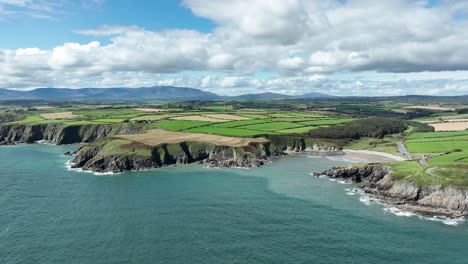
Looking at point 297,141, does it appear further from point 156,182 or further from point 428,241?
point 428,241

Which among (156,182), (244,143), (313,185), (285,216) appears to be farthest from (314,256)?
(244,143)

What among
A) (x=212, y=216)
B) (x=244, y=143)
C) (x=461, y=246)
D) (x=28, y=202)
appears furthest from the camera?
(x=244, y=143)

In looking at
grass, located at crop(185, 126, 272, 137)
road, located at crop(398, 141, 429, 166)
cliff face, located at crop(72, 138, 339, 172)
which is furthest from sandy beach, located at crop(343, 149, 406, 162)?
grass, located at crop(185, 126, 272, 137)

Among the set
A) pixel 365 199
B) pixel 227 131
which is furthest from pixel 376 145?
pixel 365 199

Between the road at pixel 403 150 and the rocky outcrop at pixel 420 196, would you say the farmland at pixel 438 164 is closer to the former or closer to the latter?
the road at pixel 403 150

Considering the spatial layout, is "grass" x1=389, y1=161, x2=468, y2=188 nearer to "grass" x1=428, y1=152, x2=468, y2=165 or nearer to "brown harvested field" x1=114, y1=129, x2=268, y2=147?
"grass" x1=428, y1=152, x2=468, y2=165

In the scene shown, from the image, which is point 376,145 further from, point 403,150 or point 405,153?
point 405,153

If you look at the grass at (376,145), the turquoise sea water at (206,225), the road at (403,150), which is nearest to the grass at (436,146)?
the road at (403,150)
